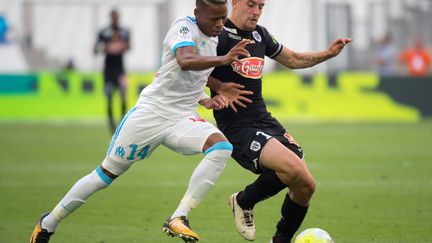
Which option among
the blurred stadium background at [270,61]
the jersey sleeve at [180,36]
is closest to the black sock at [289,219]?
the jersey sleeve at [180,36]

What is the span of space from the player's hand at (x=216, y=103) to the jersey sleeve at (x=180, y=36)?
1.97ft

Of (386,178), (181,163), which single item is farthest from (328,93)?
(386,178)

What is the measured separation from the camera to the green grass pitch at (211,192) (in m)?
9.23

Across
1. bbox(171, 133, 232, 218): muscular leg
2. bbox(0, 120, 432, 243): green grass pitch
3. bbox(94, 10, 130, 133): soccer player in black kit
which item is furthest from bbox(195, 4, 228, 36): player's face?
bbox(94, 10, 130, 133): soccer player in black kit

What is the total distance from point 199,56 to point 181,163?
881 centimetres

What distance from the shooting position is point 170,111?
7945 millimetres

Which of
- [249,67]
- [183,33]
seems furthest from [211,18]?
[249,67]

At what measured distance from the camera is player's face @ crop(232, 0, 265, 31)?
8.43 m

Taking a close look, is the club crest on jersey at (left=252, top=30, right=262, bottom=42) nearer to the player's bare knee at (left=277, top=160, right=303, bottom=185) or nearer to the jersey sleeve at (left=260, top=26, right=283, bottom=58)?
the jersey sleeve at (left=260, top=26, right=283, bottom=58)

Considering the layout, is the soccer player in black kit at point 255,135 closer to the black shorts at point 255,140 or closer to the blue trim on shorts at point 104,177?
the black shorts at point 255,140

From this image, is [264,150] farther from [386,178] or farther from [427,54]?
[427,54]

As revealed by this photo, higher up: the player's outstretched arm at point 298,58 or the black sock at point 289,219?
the player's outstretched arm at point 298,58

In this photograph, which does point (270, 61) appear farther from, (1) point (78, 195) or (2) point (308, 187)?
(1) point (78, 195)

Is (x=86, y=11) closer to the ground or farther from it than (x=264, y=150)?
closer to the ground
